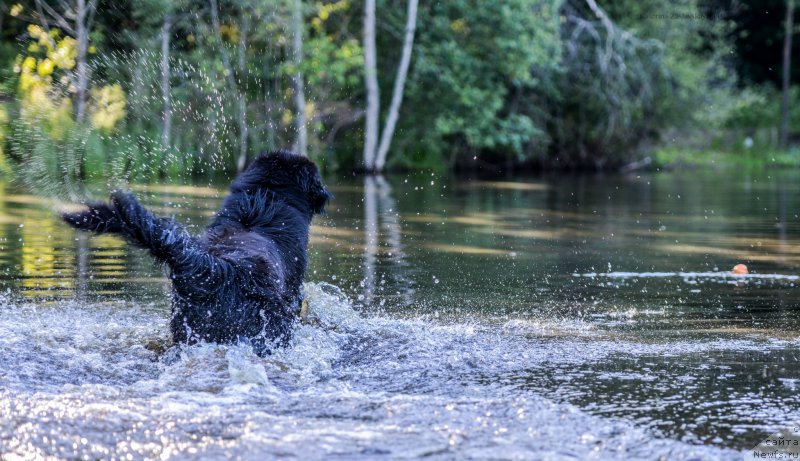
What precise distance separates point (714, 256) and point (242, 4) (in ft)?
54.6

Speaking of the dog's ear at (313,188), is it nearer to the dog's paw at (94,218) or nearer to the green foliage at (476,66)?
the dog's paw at (94,218)

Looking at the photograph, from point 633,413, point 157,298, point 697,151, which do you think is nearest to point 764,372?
point 633,413

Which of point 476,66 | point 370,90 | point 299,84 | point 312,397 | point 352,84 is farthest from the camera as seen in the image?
point 476,66

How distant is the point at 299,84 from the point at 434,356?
2109 centimetres

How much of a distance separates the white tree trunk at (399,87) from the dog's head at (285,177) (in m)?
21.1

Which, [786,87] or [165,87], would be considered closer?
[165,87]

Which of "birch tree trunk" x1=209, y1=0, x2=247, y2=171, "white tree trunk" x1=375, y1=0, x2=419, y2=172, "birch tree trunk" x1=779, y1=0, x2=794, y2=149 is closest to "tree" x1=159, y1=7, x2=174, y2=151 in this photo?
"birch tree trunk" x1=209, y1=0, x2=247, y2=171

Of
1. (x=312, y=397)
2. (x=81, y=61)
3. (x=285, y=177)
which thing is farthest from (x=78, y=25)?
(x=312, y=397)

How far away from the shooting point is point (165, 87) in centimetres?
2470

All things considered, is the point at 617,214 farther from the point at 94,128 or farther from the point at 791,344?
the point at 94,128

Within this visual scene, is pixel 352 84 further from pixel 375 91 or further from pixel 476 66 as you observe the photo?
pixel 476 66

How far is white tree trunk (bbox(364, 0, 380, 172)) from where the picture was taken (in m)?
26.9

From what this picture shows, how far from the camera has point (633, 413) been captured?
4.59m

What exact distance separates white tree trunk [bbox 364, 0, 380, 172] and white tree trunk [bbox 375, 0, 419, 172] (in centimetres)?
26
